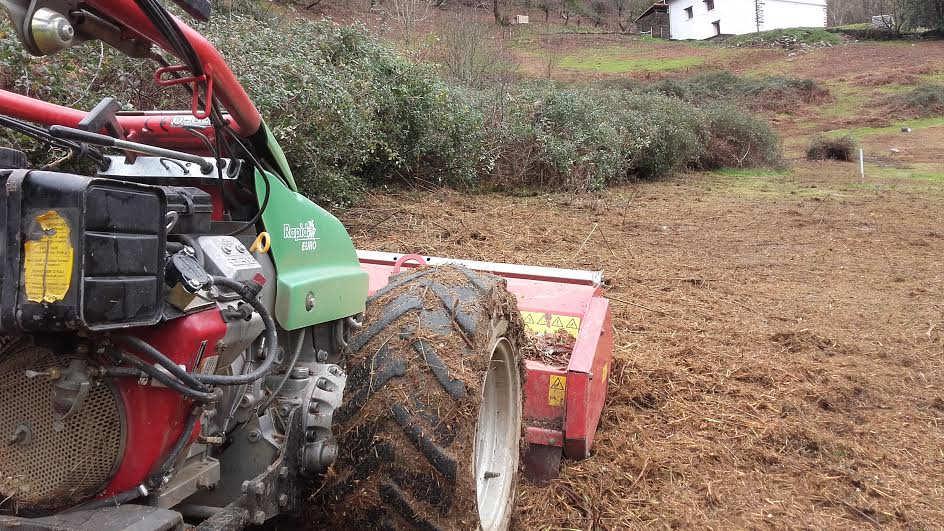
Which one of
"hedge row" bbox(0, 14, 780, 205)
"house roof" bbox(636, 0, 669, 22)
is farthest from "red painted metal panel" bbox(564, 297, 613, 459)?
"house roof" bbox(636, 0, 669, 22)

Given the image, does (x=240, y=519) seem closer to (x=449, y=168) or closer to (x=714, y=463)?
(x=714, y=463)

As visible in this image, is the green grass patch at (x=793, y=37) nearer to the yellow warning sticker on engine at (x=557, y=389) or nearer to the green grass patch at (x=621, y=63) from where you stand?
the green grass patch at (x=621, y=63)

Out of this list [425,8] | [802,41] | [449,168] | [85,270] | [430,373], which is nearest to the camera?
[85,270]

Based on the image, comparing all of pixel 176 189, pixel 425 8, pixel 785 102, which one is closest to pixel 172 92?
pixel 176 189

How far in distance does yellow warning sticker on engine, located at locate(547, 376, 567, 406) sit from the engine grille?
217 cm

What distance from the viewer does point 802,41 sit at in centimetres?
4294

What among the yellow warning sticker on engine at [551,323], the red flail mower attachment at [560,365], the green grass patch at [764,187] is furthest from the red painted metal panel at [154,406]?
the green grass patch at [764,187]

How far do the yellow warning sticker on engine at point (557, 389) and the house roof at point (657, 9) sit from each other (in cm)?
6011

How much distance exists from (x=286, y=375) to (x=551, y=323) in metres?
2.05

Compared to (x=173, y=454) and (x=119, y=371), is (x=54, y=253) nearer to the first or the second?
(x=119, y=371)

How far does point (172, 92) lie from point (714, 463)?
17.8ft

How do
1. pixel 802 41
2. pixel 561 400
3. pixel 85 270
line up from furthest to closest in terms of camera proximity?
1. pixel 802 41
2. pixel 561 400
3. pixel 85 270

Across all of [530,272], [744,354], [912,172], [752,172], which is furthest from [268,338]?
[912,172]

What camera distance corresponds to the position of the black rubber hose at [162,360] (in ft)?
5.79
